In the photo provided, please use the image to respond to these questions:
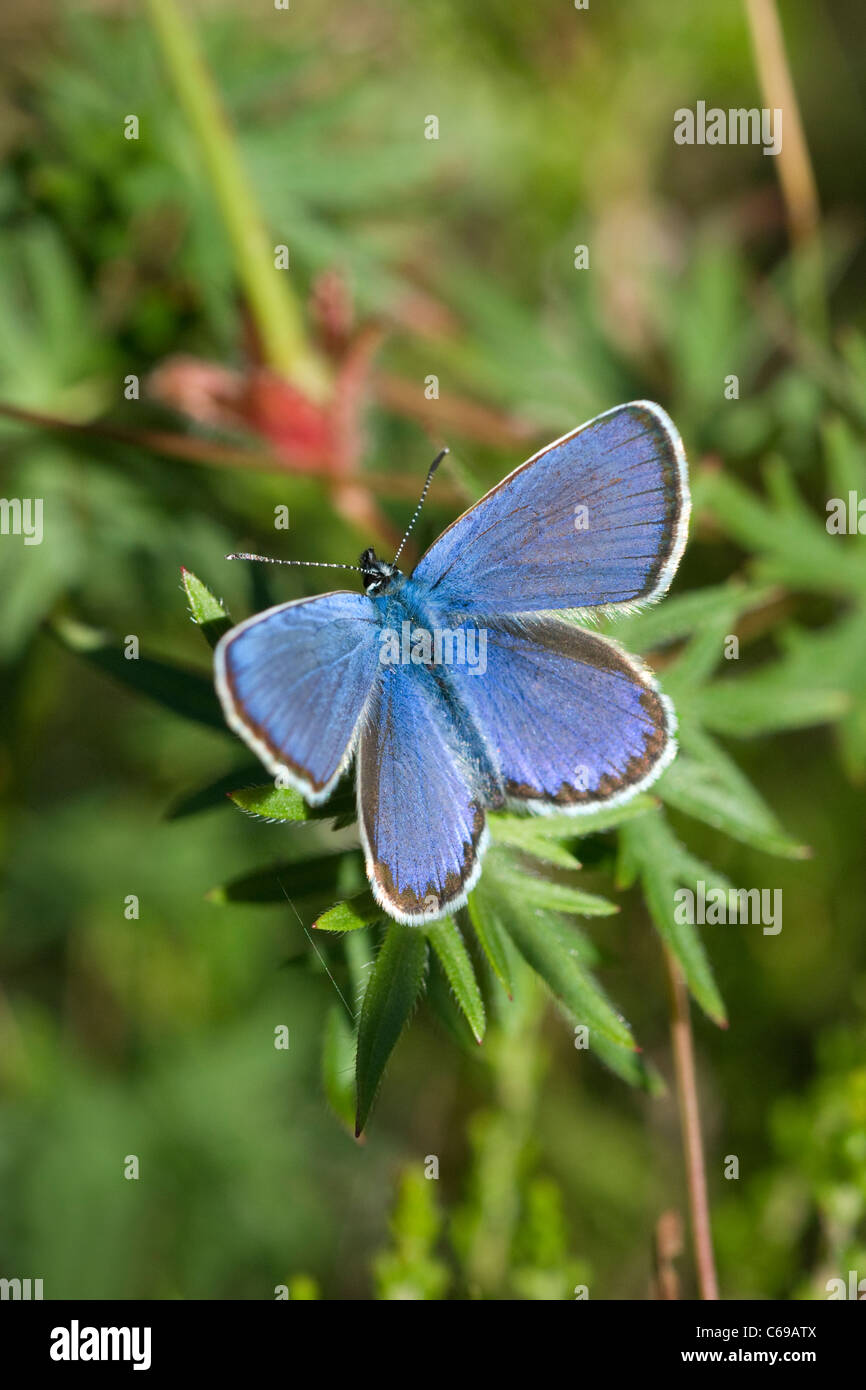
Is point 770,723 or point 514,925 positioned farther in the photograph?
point 770,723

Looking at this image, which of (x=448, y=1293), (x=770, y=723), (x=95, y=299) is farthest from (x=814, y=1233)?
(x=95, y=299)

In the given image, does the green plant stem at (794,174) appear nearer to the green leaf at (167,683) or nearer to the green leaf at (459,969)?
the green leaf at (167,683)

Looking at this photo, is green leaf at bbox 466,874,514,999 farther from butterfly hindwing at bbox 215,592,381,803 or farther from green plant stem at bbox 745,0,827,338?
green plant stem at bbox 745,0,827,338

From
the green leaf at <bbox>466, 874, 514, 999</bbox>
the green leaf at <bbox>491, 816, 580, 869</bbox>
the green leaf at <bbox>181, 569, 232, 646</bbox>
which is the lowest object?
the green leaf at <bbox>466, 874, 514, 999</bbox>

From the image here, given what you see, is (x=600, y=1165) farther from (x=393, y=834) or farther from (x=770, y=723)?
(x=393, y=834)

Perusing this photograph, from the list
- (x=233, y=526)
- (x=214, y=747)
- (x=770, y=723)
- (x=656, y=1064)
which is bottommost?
(x=656, y=1064)

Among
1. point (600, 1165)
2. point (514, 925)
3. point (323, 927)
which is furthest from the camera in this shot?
point (600, 1165)

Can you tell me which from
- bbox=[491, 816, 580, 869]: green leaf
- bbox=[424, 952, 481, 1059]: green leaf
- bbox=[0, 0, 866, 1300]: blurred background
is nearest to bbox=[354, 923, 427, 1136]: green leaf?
bbox=[424, 952, 481, 1059]: green leaf
